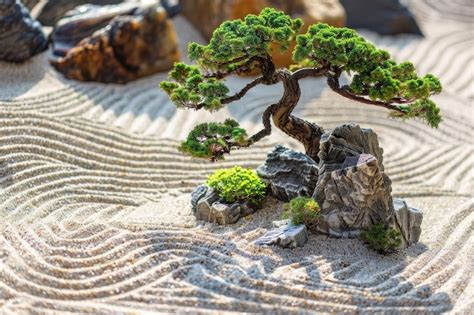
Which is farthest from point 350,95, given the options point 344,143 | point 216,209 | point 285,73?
point 216,209

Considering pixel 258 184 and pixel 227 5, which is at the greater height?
pixel 227 5

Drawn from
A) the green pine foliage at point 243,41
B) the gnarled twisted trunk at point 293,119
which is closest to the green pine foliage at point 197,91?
the green pine foliage at point 243,41

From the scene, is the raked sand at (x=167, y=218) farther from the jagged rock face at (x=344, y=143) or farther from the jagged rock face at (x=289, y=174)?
the jagged rock face at (x=344, y=143)

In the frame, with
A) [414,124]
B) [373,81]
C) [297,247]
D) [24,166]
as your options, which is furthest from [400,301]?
[414,124]

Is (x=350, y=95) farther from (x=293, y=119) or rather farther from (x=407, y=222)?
(x=407, y=222)

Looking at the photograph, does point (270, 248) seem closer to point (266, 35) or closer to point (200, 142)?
point (200, 142)
